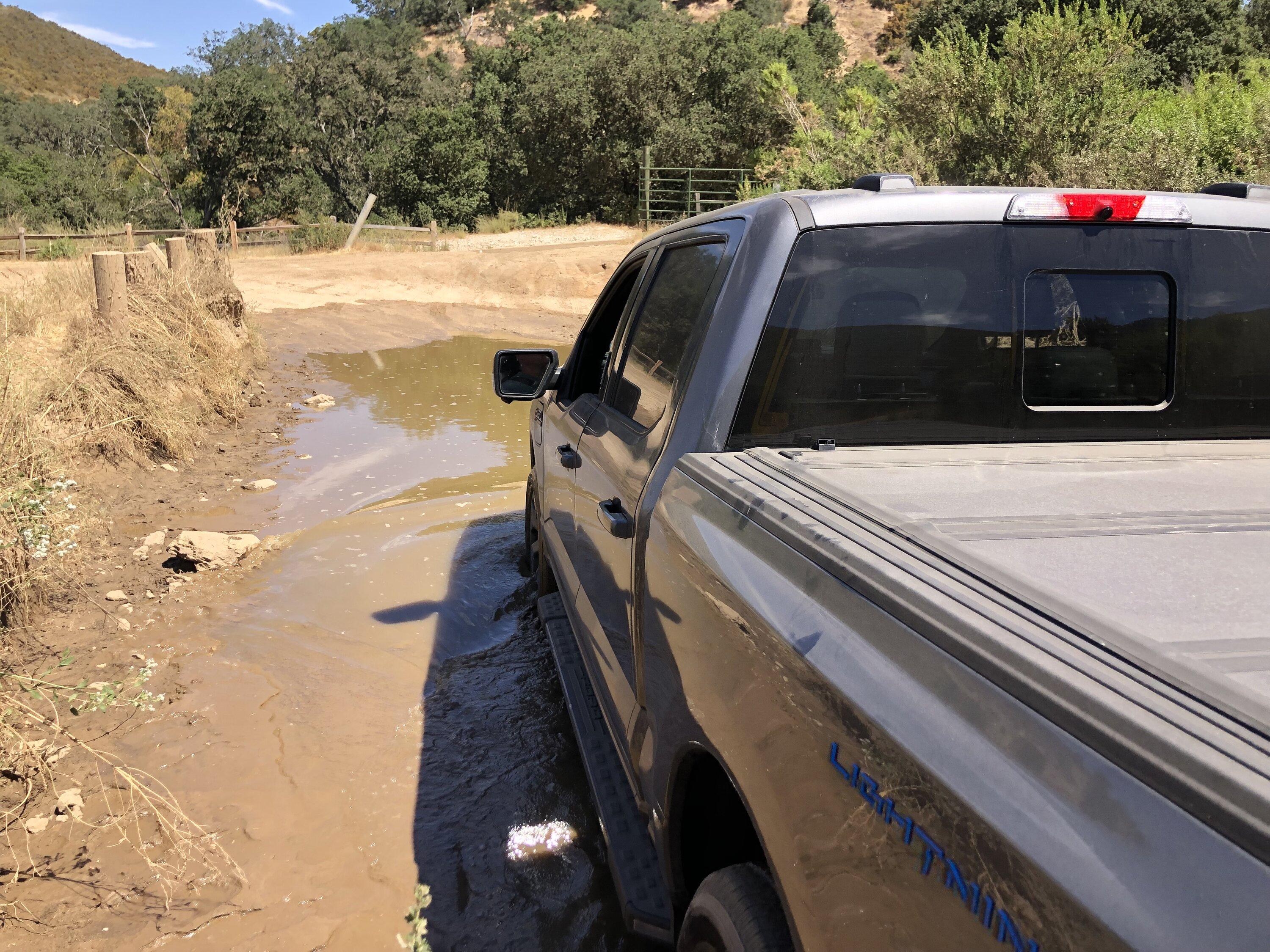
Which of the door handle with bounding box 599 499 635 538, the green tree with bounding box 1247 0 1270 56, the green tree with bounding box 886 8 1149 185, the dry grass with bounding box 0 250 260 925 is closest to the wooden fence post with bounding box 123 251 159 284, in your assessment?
the dry grass with bounding box 0 250 260 925

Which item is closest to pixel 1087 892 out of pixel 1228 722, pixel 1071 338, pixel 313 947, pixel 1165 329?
pixel 1228 722

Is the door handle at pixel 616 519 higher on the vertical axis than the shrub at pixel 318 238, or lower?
lower

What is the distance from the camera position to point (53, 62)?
103m

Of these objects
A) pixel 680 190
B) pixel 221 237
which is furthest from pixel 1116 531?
pixel 680 190

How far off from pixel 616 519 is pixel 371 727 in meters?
2.23

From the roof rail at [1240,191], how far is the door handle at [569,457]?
6.61 feet

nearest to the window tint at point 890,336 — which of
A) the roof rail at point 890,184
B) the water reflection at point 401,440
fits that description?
the roof rail at point 890,184

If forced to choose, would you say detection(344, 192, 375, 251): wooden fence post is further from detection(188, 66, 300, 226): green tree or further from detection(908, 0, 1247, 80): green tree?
detection(908, 0, 1247, 80): green tree

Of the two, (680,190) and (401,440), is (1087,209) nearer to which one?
(401,440)

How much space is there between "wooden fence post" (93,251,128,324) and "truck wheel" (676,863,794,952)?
8.77 m

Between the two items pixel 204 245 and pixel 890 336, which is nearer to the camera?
pixel 890 336

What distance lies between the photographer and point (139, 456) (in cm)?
812

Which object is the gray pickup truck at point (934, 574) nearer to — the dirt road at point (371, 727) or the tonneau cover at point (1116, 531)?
the tonneau cover at point (1116, 531)

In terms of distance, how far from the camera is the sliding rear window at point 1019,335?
243cm
